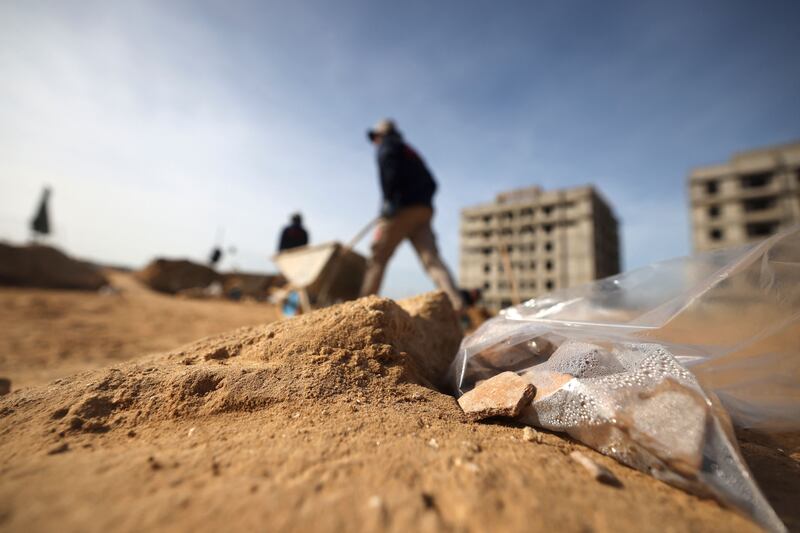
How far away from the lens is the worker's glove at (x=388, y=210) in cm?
350

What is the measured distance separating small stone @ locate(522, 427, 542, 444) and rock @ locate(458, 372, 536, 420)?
63mm

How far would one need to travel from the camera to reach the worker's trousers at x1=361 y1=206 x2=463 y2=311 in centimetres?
346

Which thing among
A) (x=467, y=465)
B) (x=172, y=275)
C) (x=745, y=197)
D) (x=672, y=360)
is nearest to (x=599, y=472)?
(x=467, y=465)

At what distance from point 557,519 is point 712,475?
48cm

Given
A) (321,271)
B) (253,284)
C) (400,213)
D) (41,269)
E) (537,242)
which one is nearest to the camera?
(400,213)

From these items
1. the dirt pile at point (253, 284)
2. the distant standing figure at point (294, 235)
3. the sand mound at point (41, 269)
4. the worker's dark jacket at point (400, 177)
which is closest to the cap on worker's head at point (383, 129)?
the worker's dark jacket at point (400, 177)

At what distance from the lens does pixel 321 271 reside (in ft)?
13.1

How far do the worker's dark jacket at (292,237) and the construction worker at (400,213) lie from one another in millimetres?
2676

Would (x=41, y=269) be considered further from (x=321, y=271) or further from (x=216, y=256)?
(x=321, y=271)

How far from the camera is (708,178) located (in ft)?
47.1

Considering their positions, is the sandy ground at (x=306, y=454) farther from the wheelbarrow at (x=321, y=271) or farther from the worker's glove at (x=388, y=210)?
the wheelbarrow at (x=321, y=271)

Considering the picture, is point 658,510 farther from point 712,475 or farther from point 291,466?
point 291,466

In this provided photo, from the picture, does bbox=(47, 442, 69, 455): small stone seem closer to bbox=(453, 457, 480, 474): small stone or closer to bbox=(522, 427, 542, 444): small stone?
bbox=(453, 457, 480, 474): small stone

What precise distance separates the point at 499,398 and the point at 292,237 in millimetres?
5221
